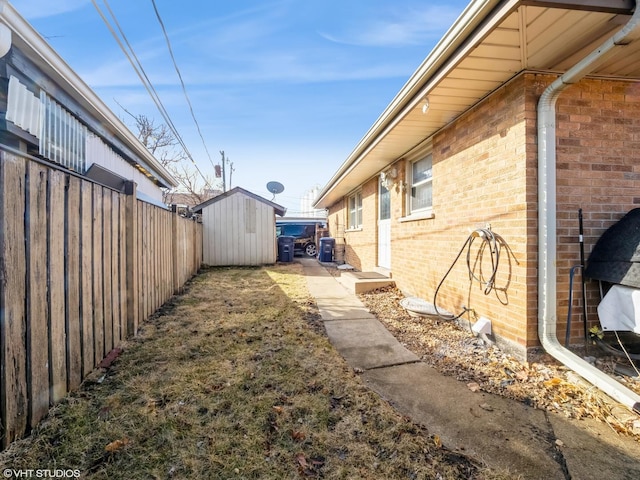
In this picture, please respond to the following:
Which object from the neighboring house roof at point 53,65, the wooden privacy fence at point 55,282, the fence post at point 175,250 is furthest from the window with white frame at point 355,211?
the wooden privacy fence at point 55,282

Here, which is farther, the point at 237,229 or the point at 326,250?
the point at 326,250

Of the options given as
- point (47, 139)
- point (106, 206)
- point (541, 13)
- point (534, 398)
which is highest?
point (541, 13)

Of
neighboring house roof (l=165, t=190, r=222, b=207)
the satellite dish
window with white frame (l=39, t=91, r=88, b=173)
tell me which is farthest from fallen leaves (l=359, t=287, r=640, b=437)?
neighboring house roof (l=165, t=190, r=222, b=207)

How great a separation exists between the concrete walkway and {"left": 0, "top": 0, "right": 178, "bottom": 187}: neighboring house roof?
4446 millimetres

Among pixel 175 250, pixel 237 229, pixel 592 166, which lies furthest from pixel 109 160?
pixel 592 166

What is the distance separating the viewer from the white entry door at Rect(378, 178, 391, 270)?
7.09m

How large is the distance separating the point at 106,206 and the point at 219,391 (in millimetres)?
2048

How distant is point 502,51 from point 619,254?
2.10 meters

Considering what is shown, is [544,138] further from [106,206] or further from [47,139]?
[47,139]

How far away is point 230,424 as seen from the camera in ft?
6.23

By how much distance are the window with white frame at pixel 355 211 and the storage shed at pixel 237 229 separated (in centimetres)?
313

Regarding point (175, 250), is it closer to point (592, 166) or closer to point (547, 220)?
point (547, 220)

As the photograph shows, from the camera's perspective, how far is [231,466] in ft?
5.11

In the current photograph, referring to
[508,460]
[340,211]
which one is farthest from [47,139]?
[340,211]
